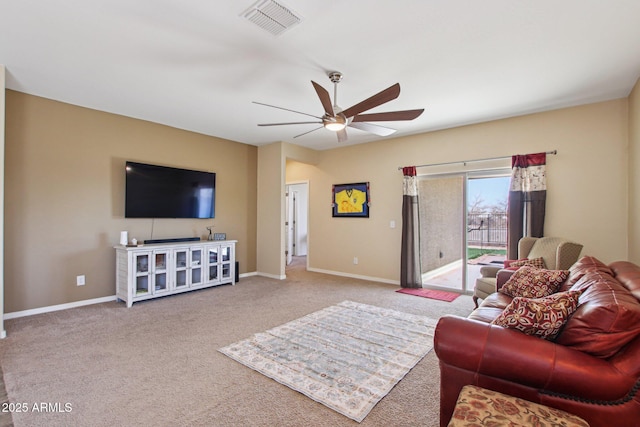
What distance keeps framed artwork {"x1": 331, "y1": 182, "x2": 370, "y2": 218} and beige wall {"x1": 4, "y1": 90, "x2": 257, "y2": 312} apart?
2.98m

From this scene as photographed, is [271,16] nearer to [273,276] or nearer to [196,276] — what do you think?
[196,276]

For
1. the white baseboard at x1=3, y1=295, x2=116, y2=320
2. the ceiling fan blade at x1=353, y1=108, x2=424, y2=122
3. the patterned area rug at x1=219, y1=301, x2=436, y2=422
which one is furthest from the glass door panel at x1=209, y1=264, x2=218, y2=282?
the ceiling fan blade at x1=353, y1=108, x2=424, y2=122

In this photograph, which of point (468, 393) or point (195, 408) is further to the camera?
point (195, 408)

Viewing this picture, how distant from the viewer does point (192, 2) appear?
2061 mm

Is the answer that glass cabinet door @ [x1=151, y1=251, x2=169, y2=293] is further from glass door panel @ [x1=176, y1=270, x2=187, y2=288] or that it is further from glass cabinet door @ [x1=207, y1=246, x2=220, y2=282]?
glass cabinet door @ [x1=207, y1=246, x2=220, y2=282]

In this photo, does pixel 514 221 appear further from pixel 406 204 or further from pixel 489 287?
pixel 406 204

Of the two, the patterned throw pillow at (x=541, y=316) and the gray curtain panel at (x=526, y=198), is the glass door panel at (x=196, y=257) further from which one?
the gray curtain panel at (x=526, y=198)

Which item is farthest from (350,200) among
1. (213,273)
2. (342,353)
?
(342,353)

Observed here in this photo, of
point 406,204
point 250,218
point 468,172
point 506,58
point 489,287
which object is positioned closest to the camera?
point 506,58

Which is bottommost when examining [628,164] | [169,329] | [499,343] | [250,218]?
[169,329]

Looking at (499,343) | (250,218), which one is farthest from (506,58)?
(250,218)

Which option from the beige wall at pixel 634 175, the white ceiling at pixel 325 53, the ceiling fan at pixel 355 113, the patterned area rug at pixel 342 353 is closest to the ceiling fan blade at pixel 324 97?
the ceiling fan at pixel 355 113

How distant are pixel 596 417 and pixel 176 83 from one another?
4112 millimetres

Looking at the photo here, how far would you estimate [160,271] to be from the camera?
14.0 ft
